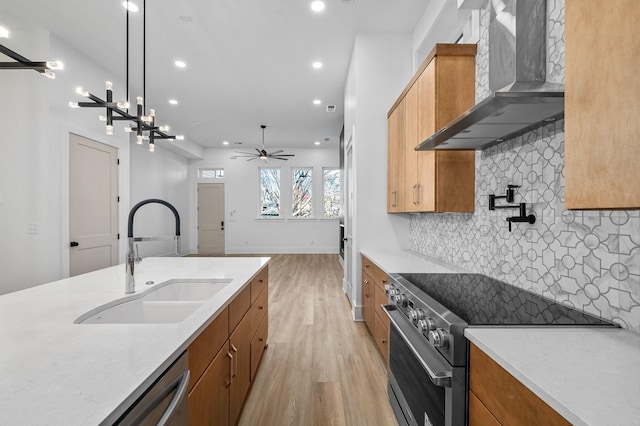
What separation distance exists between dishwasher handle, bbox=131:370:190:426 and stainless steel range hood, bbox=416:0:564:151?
1.45m

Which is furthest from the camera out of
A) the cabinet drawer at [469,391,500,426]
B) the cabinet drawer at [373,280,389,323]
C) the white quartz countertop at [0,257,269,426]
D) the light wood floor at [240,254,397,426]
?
the cabinet drawer at [373,280,389,323]

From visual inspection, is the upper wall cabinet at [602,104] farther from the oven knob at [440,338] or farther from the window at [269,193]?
the window at [269,193]

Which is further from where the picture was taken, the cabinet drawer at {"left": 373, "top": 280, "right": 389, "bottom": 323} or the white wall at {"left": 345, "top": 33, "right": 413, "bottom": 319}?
the white wall at {"left": 345, "top": 33, "right": 413, "bottom": 319}

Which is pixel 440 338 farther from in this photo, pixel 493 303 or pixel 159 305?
pixel 159 305

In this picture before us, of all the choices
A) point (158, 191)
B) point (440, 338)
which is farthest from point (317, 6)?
point (158, 191)

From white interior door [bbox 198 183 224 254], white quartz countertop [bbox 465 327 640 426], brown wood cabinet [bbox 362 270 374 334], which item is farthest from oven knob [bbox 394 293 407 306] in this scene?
white interior door [bbox 198 183 224 254]

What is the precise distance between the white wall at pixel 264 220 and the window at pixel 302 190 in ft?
0.55

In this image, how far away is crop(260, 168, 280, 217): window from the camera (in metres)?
8.88

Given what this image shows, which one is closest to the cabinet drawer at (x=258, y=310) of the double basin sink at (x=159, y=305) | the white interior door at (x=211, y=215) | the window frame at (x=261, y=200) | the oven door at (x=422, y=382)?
the double basin sink at (x=159, y=305)

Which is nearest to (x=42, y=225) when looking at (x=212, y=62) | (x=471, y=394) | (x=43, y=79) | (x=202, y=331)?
(x=43, y=79)

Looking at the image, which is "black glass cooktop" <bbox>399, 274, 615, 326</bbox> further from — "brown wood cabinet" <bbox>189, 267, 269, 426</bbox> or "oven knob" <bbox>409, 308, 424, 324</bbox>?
"brown wood cabinet" <bbox>189, 267, 269, 426</bbox>

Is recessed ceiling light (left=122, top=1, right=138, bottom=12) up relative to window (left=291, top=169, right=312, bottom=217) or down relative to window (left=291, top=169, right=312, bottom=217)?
up

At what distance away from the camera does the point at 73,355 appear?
787mm

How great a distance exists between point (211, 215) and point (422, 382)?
8553 millimetres
